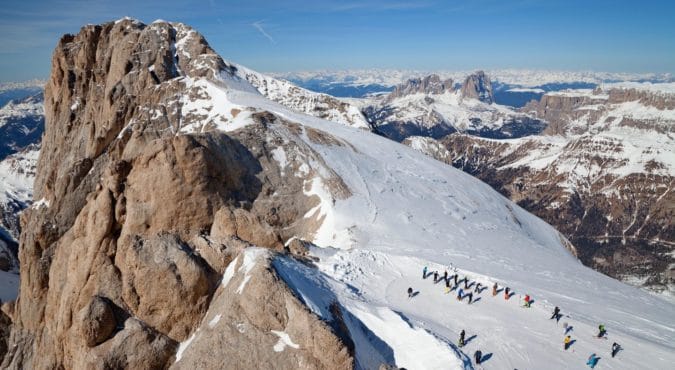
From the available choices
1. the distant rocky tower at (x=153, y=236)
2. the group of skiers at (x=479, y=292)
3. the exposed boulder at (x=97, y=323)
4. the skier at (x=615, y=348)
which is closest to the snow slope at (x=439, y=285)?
the skier at (x=615, y=348)

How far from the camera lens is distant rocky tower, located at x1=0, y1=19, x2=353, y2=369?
2305 centimetres

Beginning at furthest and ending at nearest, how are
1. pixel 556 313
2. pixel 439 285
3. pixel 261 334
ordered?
1. pixel 439 285
2. pixel 556 313
3. pixel 261 334

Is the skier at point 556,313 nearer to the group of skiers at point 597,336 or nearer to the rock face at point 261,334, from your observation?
the group of skiers at point 597,336

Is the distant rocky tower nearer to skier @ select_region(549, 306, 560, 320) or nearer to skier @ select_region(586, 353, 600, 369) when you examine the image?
skier @ select_region(586, 353, 600, 369)

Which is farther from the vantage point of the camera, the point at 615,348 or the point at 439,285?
the point at 439,285

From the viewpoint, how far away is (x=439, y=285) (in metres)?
41.5

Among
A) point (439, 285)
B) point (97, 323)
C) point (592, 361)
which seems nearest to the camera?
point (97, 323)

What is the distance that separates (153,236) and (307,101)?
125634 mm

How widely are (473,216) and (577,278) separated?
21.3 metres

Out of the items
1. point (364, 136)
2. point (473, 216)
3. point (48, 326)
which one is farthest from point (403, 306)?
point (364, 136)

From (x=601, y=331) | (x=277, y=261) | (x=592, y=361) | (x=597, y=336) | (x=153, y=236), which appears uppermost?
(x=153, y=236)

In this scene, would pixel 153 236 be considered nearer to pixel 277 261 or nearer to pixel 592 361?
pixel 277 261

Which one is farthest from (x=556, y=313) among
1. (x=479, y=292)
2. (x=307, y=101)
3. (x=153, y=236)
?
(x=307, y=101)

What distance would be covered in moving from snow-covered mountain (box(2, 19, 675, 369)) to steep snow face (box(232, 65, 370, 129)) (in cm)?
4334
